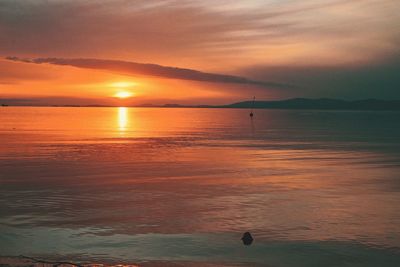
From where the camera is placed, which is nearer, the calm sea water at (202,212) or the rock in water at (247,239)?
the calm sea water at (202,212)

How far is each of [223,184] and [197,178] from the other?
3406 mm

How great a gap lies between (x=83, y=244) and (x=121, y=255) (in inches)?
82.6

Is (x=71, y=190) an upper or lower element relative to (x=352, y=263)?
upper

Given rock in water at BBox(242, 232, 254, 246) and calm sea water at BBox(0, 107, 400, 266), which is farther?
rock in water at BBox(242, 232, 254, 246)

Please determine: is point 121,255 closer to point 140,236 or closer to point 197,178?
point 140,236

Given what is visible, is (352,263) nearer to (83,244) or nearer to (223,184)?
(83,244)

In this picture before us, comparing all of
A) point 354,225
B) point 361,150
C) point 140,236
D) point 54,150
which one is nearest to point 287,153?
point 361,150

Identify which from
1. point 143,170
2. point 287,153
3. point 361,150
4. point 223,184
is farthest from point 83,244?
point 361,150

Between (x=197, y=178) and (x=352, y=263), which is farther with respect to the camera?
(x=197, y=178)

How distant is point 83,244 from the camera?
61.3 feet

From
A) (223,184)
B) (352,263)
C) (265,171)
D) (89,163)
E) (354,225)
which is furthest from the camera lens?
(89,163)

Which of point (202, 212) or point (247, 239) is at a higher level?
point (202, 212)

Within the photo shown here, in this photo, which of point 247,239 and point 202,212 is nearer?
point 247,239

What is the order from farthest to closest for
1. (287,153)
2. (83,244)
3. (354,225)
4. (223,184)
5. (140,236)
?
(287,153) → (223,184) → (354,225) → (140,236) → (83,244)
